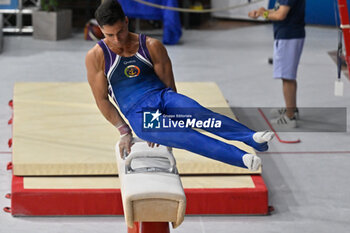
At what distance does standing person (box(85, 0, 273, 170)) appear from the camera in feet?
9.81

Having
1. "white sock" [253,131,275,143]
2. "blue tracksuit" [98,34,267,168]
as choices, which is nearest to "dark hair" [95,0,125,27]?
"blue tracksuit" [98,34,267,168]

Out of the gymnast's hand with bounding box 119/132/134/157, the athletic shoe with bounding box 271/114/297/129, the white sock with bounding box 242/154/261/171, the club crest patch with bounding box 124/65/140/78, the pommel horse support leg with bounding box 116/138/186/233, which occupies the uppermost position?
the club crest patch with bounding box 124/65/140/78

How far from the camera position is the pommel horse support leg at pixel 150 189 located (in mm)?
2964

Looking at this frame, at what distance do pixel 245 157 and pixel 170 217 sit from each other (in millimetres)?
472

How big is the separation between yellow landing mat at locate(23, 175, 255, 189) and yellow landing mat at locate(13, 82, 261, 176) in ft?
0.16

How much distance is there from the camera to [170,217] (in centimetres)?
304

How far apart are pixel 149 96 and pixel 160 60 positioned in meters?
0.19

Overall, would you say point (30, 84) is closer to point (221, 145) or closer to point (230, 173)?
point (230, 173)

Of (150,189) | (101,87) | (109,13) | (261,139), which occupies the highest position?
(109,13)

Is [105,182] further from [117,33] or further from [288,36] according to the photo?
[288,36]

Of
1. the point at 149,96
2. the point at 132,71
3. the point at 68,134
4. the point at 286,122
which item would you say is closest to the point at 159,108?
the point at 149,96

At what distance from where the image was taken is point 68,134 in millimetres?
5145

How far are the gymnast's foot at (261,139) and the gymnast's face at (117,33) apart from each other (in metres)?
0.79

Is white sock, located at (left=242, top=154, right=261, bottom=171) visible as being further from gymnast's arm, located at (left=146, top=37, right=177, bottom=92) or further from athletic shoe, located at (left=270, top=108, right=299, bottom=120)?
athletic shoe, located at (left=270, top=108, right=299, bottom=120)
